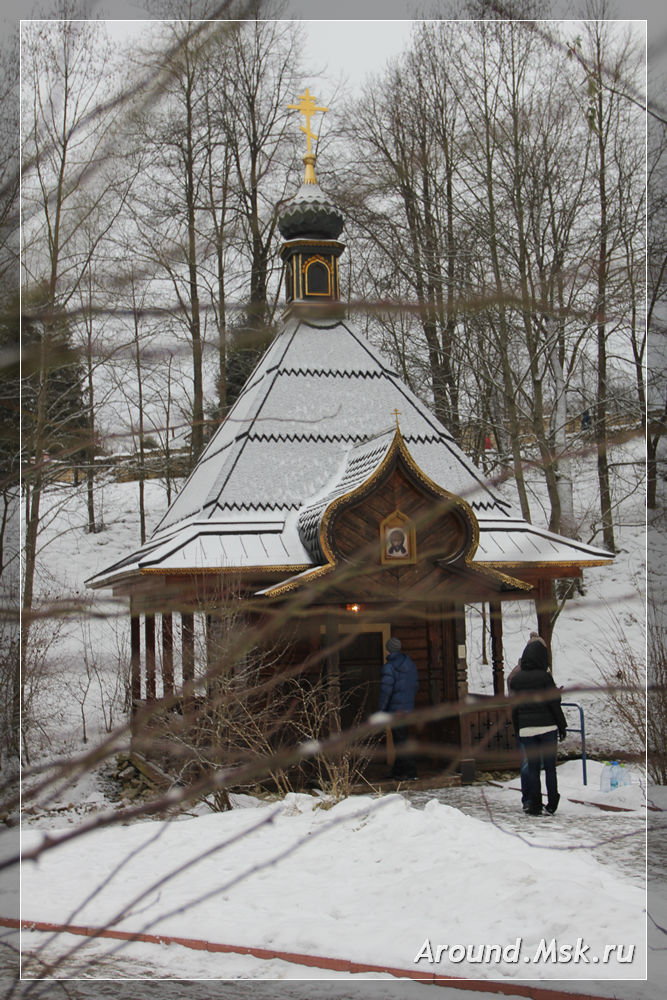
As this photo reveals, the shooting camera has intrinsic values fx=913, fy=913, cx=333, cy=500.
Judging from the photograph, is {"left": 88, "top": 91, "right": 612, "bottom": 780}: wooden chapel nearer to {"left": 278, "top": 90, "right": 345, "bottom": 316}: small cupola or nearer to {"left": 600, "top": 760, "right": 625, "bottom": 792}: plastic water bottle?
{"left": 278, "top": 90, "right": 345, "bottom": 316}: small cupola

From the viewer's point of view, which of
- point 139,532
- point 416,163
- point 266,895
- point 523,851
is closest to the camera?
point 416,163

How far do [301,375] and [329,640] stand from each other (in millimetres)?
4482

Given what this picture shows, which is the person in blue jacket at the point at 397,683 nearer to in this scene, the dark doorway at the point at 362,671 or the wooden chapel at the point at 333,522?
the wooden chapel at the point at 333,522

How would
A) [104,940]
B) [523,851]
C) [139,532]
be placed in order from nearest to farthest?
[104,940], [523,851], [139,532]

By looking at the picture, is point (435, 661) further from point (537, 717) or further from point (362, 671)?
point (537, 717)

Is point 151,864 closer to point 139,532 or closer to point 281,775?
point 281,775

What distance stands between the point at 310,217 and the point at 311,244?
0.44 metres

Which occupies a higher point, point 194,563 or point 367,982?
point 194,563

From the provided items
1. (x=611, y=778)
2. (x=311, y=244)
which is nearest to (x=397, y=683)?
(x=611, y=778)

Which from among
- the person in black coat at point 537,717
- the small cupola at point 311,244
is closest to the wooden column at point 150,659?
the person in black coat at point 537,717

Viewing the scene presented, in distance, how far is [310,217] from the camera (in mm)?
14789

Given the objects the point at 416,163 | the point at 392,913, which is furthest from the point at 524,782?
the point at 416,163

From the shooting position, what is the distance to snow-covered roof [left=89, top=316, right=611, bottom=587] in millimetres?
10648

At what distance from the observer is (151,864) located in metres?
6.46
